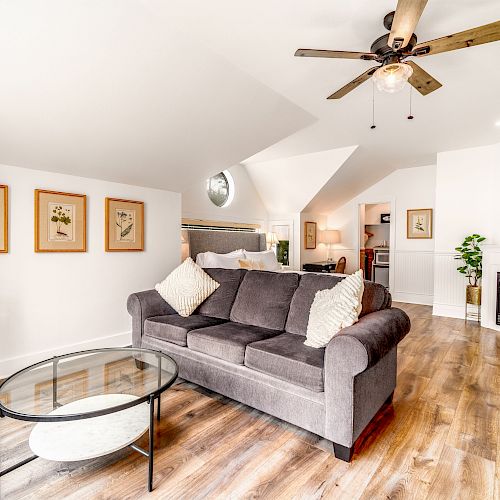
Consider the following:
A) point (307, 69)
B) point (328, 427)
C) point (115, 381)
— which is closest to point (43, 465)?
point (115, 381)

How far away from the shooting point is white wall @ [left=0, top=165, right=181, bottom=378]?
2.89 m

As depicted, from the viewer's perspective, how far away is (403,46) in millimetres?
1886

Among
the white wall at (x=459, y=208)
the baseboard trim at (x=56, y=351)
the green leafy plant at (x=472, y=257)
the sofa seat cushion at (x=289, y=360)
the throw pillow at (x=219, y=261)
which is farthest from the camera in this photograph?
the white wall at (x=459, y=208)

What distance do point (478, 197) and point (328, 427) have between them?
15.7 ft

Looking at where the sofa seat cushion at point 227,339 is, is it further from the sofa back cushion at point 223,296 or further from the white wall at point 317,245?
the white wall at point 317,245

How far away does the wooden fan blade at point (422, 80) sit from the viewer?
84.4 inches

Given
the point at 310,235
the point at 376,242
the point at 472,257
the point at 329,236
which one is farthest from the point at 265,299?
the point at 376,242

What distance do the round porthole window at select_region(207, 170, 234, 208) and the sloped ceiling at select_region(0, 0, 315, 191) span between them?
161 centimetres

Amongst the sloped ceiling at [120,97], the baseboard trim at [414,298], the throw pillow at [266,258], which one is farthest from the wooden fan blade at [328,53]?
the baseboard trim at [414,298]

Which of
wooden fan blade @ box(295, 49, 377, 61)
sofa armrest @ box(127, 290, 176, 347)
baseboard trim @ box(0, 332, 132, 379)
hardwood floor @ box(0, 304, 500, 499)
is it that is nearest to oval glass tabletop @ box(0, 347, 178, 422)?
hardwood floor @ box(0, 304, 500, 499)

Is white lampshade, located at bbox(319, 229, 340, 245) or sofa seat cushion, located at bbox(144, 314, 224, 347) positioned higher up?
white lampshade, located at bbox(319, 229, 340, 245)

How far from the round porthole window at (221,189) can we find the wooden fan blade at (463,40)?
3.85 metres

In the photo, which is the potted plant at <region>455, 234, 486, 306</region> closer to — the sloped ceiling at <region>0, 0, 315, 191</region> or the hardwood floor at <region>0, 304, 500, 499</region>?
the hardwood floor at <region>0, 304, 500, 499</region>

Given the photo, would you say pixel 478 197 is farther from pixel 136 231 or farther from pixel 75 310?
→ pixel 75 310
